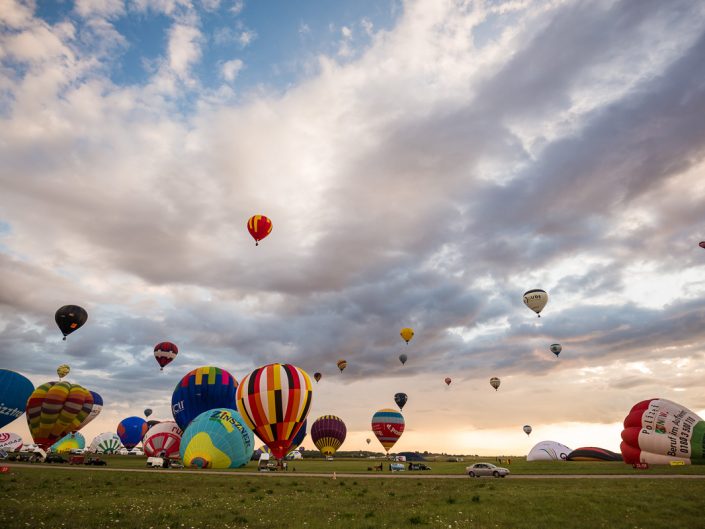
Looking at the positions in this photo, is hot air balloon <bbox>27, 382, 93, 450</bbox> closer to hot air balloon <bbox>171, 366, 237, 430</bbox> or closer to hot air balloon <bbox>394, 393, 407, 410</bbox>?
hot air balloon <bbox>171, 366, 237, 430</bbox>

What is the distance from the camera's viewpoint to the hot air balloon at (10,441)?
8175 centimetres

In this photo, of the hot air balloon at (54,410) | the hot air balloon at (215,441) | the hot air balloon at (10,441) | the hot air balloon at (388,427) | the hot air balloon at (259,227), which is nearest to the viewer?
the hot air balloon at (215,441)

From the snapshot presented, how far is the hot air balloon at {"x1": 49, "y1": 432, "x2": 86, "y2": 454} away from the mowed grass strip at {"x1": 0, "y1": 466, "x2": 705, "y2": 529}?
214ft

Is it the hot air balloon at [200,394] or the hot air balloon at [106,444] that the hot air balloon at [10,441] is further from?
the hot air balloon at [200,394]

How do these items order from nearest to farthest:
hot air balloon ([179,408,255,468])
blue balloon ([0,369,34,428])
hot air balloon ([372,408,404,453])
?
hot air balloon ([179,408,255,468]) → blue balloon ([0,369,34,428]) → hot air balloon ([372,408,404,453])

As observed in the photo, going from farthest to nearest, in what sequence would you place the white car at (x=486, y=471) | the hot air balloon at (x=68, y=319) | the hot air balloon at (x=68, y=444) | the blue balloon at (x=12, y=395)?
the hot air balloon at (x=68, y=444), the hot air balloon at (x=68, y=319), the blue balloon at (x=12, y=395), the white car at (x=486, y=471)

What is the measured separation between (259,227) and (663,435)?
4667 cm

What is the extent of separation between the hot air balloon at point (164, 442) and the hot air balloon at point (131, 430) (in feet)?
143

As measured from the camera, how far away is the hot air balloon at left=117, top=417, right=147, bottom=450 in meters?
92.9

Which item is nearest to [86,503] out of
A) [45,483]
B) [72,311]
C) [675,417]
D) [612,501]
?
[45,483]

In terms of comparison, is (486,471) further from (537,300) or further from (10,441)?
(10,441)

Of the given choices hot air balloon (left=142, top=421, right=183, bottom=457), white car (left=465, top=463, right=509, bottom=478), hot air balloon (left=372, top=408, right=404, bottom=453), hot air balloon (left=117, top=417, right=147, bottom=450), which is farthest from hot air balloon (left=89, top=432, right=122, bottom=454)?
white car (left=465, top=463, right=509, bottom=478)

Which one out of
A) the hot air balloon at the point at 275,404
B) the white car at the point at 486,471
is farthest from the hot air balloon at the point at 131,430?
the white car at the point at 486,471

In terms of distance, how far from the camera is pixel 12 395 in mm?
55406
